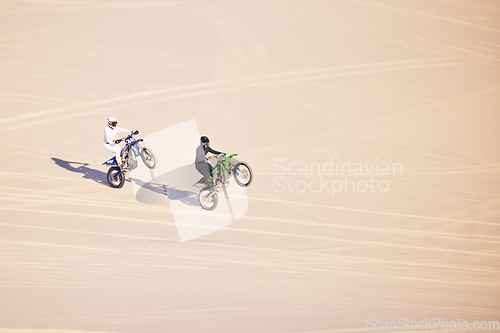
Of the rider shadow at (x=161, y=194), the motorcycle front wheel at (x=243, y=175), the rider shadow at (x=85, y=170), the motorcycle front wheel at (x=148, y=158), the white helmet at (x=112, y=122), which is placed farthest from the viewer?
the rider shadow at (x=85, y=170)

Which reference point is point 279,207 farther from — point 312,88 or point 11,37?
point 11,37

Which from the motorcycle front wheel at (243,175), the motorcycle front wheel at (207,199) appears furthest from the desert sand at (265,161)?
the motorcycle front wheel at (207,199)

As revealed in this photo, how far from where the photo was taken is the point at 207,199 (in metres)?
13.5

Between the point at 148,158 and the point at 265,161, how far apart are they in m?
3.26

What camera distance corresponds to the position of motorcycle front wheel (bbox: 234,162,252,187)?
45.7 feet

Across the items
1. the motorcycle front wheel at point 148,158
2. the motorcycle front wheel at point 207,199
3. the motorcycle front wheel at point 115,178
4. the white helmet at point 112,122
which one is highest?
the white helmet at point 112,122

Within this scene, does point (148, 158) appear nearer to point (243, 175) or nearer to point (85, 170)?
point (85, 170)

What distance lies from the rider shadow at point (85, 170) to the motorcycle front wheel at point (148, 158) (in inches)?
45.2

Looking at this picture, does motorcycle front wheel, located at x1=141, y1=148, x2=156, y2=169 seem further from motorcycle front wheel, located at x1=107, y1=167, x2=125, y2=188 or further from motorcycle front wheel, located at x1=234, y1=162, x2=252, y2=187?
motorcycle front wheel, located at x1=234, y1=162, x2=252, y2=187

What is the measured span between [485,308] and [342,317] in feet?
8.19

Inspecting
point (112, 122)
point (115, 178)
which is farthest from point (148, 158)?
point (112, 122)

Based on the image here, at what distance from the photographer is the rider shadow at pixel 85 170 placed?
15344 millimetres

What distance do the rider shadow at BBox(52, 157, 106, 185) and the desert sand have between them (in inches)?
1.9

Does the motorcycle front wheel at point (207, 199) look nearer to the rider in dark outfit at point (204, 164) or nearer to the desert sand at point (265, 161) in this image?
the rider in dark outfit at point (204, 164)
